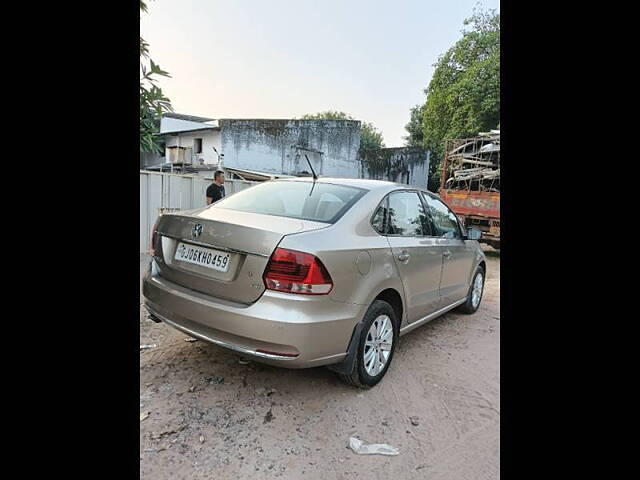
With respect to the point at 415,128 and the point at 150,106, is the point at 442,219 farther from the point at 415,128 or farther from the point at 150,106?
the point at 415,128

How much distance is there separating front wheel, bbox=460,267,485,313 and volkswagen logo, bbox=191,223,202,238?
3381mm

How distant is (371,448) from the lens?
92.7 inches

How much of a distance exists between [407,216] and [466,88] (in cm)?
2070

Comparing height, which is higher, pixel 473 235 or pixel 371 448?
pixel 473 235

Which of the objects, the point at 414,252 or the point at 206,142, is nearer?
the point at 414,252

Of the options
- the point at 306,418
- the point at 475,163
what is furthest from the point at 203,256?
the point at 475,163

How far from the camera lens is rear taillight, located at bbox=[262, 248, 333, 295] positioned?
239cm

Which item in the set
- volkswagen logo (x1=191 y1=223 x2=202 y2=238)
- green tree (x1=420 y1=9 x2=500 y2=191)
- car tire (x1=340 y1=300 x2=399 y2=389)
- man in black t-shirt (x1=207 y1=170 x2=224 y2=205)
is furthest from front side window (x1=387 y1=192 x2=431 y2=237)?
green tree (x1=420 y1=9 x2=500 y2=191)
